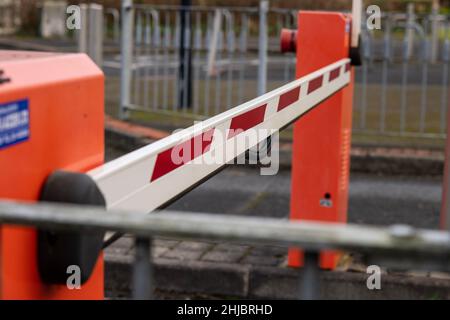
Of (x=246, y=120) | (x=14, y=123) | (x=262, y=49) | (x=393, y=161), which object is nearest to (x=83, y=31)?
(x=262, y=49)

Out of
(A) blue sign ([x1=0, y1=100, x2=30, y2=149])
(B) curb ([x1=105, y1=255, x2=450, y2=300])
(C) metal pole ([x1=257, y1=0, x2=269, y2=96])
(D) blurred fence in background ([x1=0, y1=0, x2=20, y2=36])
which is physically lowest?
(B) curb ([x1=105, y1=255, x2=450, y2=300])

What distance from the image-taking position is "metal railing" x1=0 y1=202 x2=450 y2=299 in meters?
1.62

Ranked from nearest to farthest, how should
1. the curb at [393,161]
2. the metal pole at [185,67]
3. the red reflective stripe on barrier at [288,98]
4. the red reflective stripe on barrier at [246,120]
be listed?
the red reflective stripe on barrier at [246,120] < the red reflective stripe on barrier at [288,98] < the curb at [393,161] < the metal pole at [185,67]

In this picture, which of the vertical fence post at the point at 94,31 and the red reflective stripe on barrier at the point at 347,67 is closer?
the red reflective stripe on barrier at the point at 347,67

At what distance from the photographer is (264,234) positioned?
169cm

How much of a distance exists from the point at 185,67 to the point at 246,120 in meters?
7.47

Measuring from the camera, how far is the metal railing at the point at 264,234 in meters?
1.62

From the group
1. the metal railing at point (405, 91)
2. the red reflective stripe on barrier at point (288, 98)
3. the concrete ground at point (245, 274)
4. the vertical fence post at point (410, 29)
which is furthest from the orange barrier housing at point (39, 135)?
the vertical fence post at point (410, 29)

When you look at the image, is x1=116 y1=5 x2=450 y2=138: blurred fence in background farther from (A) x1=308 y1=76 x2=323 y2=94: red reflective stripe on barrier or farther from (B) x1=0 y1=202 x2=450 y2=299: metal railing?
(B) x1=0 y1=202 x2=450 y2=299: metal railing

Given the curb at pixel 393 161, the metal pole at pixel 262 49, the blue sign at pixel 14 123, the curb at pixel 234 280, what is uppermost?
the blue sign at pixel 14 123

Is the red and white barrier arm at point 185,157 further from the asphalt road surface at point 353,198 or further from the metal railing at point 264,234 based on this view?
the asphalt road surface at point 353,198

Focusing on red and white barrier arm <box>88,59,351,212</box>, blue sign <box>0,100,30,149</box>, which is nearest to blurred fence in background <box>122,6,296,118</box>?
red and white barrier arm <box>88,59,351,212</box>

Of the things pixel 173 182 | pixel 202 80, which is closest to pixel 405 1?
pixel 202 80

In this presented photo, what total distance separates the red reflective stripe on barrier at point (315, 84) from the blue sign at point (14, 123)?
2.21 meters
